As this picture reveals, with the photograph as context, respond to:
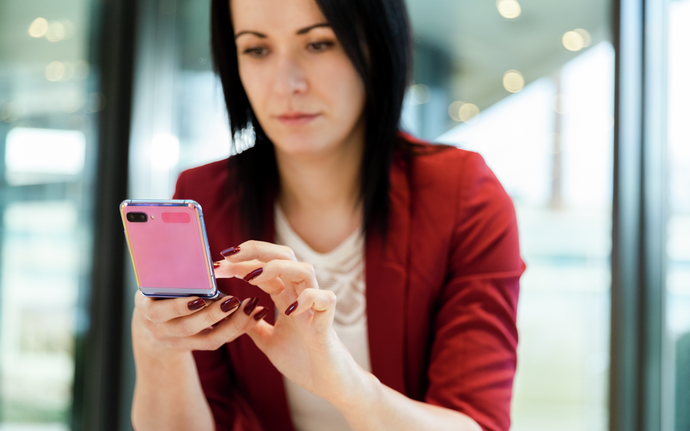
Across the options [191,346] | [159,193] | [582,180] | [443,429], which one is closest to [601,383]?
[582,180]

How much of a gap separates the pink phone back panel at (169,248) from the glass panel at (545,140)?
99 cm

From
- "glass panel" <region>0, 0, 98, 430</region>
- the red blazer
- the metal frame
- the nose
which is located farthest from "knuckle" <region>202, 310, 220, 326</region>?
"glass panel" <region>0, 0, 98, 430</region>

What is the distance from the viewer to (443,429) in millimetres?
688

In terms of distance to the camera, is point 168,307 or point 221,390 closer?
point 168,307

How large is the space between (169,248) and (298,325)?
0.49 feet

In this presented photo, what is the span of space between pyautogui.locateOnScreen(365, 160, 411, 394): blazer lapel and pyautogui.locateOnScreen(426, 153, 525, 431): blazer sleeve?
0.05 metres

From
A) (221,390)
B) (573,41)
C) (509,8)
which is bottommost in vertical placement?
(221,390)

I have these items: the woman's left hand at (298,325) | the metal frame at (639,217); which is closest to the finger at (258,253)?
the woman's left hand at (298,325)

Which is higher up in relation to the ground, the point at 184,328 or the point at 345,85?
the point at 345,85

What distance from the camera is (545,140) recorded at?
1.55 meters

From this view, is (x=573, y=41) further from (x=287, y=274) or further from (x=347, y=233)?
(x=287, y=274)

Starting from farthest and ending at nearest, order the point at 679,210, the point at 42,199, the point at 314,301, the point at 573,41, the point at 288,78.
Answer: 1. the point at 42,199
2. the point at 573,41
3. the point at 679,210
4. the point at 288,78
5. the point at 314,301

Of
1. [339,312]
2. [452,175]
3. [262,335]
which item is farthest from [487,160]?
[262,335]

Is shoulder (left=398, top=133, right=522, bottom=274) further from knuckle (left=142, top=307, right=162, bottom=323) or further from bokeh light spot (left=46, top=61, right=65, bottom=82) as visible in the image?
bokeh light spot (left=46, top=61, right=65, bottom=82)
